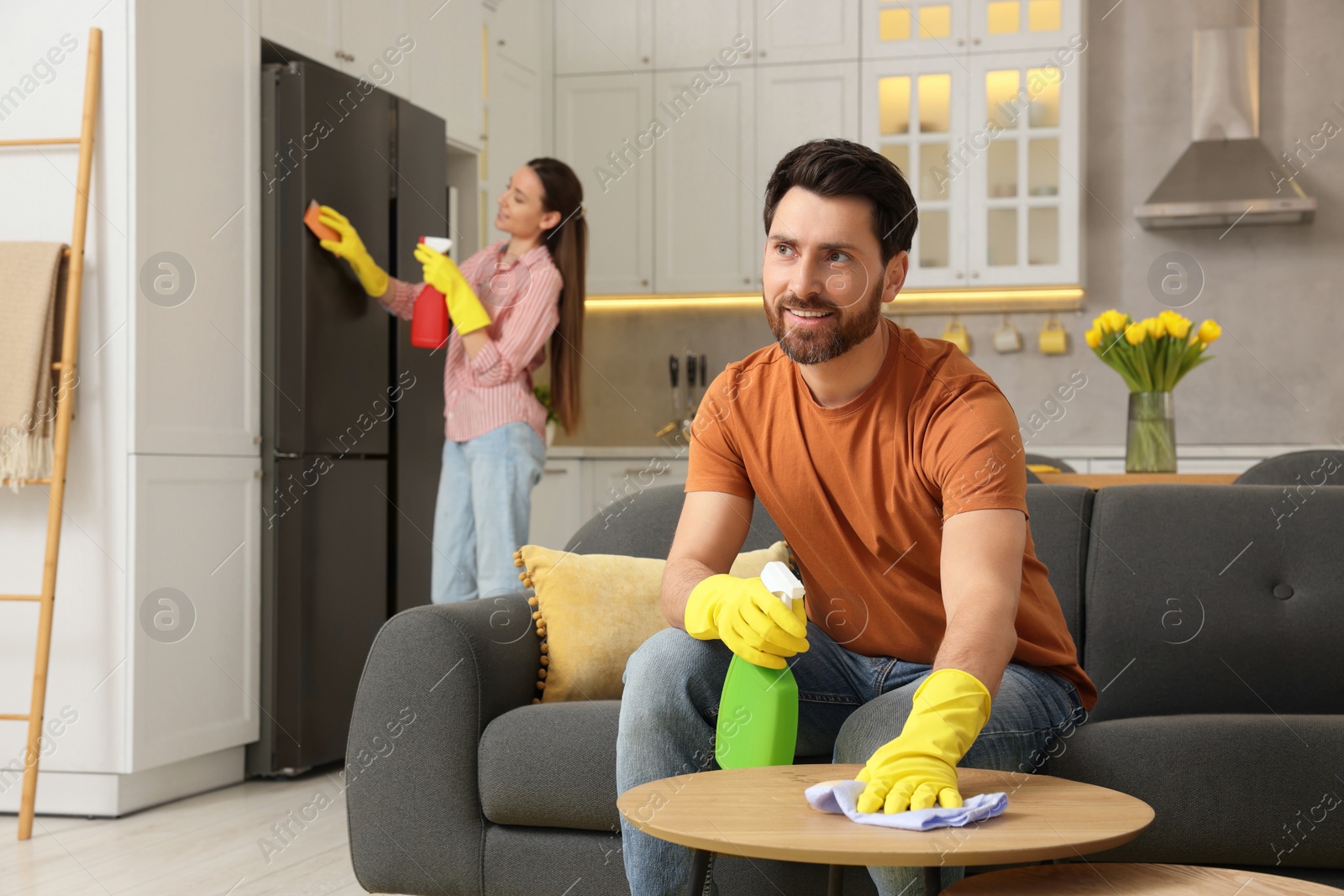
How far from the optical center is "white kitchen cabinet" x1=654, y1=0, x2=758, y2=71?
532cm

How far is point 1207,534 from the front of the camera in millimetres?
2123

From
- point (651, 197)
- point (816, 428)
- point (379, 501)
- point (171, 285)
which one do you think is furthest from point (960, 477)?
point (651, 197)

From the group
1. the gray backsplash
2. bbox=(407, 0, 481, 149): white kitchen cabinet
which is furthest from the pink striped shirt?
the gray backsplash

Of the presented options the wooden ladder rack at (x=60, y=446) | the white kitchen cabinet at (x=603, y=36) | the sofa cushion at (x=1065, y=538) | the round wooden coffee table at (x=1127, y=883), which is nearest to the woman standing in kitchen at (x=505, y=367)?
the wooden ladder rack at (x=60, y=446)

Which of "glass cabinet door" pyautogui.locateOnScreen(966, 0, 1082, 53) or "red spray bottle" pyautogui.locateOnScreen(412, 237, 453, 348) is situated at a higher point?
"glass cabinet door" pyautogui.locateOnScreen(966, 0, 1082, 53)

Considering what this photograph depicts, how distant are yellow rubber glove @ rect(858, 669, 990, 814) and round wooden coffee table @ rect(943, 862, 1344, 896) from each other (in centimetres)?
9

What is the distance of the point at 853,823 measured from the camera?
44.6 inches

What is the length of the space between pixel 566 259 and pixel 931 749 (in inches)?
94.8

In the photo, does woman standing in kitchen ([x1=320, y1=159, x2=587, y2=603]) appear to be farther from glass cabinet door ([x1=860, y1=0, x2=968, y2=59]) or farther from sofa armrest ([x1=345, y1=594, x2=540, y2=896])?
glass cabinet door ([x1=860, y1=0, x2=968, y2=59])

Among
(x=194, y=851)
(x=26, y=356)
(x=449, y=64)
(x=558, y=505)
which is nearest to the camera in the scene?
(x=194, y=851)

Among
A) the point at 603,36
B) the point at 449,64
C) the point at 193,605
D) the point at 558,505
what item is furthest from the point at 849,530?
the point at 603,36

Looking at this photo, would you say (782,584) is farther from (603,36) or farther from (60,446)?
(603,36)

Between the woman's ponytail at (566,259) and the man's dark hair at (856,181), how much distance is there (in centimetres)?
180

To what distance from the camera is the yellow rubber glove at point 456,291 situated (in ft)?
11.1
